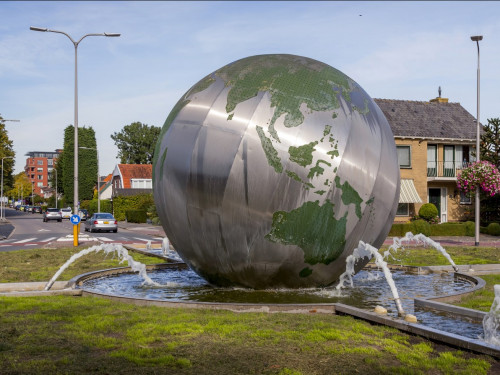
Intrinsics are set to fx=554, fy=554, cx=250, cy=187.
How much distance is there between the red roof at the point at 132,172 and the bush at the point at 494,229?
56312 millimetres

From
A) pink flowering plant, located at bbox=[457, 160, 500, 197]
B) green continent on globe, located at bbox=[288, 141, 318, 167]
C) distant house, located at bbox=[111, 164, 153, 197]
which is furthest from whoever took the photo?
distant house, located at bbox=[111, 164, 153, 197]

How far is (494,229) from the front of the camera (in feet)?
120

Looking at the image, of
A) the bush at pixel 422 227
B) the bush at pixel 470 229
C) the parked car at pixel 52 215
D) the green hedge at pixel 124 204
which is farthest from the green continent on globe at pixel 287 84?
the parked car at pixel 52 215

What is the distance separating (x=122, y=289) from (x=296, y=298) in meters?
3.88

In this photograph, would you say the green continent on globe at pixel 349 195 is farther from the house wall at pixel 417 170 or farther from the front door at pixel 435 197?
the front door at pixel 435 197

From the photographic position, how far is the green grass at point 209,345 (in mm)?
5922

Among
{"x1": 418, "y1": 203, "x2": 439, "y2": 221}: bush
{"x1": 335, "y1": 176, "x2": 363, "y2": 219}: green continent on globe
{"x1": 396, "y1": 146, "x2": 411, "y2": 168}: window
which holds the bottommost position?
{"x1": 418, "y1": 203, "x2": 439, "y2": 221}: bush

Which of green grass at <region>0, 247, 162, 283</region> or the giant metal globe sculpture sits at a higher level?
the giant metal globe sculpture

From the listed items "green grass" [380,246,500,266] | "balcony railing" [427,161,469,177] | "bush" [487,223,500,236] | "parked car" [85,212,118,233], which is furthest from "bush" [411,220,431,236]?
"parked car" [85,212,118,233]

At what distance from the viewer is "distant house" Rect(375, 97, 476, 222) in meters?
42.0

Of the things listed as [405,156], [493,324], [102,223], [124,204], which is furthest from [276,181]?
[124,204]

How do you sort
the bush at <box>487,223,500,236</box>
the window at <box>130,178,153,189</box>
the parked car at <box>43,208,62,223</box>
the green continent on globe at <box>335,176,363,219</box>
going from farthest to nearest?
the window at <box>130,178,153,189</box>
the parked car at <box>43,208,62,223</box>
the bush at <box>487,223,500,236</box>
the green continent on globe at <box>335,176,363,219</box>

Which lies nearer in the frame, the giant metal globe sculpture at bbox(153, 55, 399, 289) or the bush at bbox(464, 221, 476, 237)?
the giant metal globe sculpture at bbox(153, 55, 399, 289)

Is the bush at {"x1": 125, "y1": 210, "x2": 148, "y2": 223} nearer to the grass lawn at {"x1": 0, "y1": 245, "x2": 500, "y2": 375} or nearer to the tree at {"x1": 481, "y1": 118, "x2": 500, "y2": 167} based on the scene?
the tree at {"x1": 481, "y1": 118, "x2": 500, "y2": 167}
